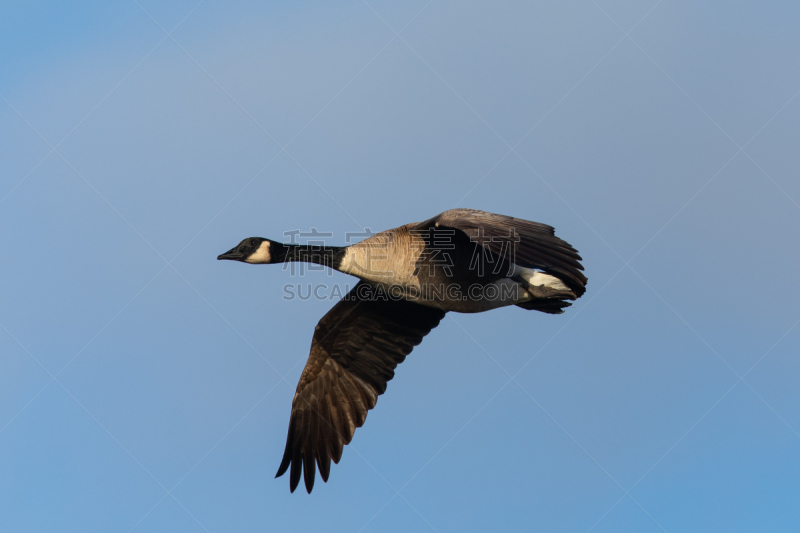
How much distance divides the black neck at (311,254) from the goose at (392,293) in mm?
15

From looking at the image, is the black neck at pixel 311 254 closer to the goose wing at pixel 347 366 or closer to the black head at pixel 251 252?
the black head at pixel 251 252

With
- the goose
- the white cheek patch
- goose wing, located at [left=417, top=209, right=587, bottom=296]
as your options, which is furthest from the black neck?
goose wing, located at [left=417, top=209, right=587, bottom=296]

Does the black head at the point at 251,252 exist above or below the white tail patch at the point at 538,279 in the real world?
below

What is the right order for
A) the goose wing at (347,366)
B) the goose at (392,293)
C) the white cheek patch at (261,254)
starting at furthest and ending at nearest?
the goose wing at (347,366)
the white cheek patch at (261,254)
the goose at (392,293)

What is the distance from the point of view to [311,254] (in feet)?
29.3

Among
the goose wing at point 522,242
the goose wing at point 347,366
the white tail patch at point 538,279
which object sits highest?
the white tail patch at point 538,279

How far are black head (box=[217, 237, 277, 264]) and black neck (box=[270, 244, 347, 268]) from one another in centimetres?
17

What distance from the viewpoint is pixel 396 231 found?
8.55 m

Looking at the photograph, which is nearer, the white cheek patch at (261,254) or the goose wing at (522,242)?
the goose wing at (522,242)

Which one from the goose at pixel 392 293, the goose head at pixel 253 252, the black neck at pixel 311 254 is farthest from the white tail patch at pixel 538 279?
the goose head at pixel 253 252

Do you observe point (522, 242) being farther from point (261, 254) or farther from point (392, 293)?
point (261, 254)

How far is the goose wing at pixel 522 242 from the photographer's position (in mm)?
6457

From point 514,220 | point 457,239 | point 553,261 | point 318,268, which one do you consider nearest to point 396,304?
point 318,268

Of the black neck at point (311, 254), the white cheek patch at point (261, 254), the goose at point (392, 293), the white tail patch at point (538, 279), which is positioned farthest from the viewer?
the white cheek patch at point (261, 254)
